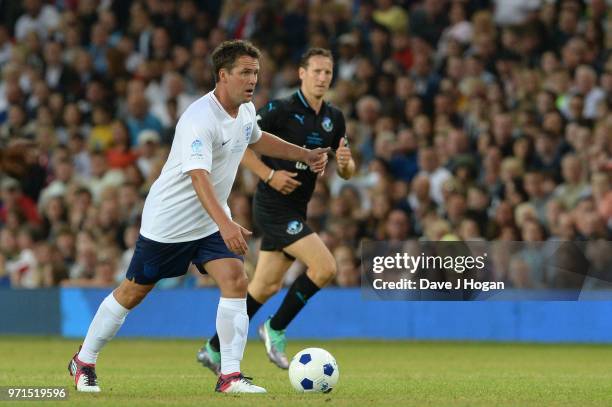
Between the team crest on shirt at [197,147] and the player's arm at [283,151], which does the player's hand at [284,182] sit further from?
the team crest on shirt at [197,147]

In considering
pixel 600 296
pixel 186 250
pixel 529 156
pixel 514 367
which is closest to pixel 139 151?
pixel 529 156

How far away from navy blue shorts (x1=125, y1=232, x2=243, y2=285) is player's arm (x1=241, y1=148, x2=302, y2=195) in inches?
64.0

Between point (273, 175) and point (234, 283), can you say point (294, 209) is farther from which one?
point (234, 283)

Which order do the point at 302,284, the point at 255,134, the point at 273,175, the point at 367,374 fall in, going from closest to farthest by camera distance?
the point at 255,134 < the point at 273,175 < the point at 367,374 < the point at 302,284

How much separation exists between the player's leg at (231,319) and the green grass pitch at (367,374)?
16 centimetres

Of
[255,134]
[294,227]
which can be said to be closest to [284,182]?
[294,227]

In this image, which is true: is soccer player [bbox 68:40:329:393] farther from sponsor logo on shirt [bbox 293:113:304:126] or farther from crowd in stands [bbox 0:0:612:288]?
crowd in stands [bbox 0:0:612:288]

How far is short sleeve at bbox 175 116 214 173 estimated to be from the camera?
25.4 feet

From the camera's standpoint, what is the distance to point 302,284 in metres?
10.5

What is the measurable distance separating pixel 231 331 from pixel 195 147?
3.80 ft

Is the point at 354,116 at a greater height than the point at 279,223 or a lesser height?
greater

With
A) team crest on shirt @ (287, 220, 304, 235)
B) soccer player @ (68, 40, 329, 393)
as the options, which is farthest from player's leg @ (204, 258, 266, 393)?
team crest on shirt @ (287, 220, 304, 235)

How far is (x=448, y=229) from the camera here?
1477 centimetres

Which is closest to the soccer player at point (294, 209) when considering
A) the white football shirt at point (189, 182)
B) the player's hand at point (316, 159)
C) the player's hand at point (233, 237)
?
the player's hand at point (316, 159)
